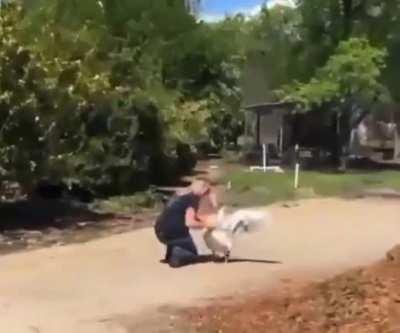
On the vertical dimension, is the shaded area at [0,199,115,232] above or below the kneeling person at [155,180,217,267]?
below

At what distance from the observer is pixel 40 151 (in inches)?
788

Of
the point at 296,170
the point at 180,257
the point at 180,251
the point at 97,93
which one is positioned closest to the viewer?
the point at 180,257

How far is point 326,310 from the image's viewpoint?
350 inches

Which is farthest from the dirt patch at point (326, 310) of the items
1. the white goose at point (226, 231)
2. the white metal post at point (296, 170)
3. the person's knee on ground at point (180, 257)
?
the white metal post at point (296, 170)

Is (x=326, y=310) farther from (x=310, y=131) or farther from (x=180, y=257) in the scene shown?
(x=310, y=131)

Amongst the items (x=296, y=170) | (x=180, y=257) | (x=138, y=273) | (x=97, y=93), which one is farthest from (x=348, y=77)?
(x=138, y=273)

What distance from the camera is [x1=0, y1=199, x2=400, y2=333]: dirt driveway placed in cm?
1051

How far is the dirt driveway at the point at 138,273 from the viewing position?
34.5 feet

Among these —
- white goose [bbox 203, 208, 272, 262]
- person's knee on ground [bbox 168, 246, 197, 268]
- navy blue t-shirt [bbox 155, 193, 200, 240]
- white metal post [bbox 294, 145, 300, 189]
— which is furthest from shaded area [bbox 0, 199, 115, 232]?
white metal post [bbox 294, 145, 300, 189]

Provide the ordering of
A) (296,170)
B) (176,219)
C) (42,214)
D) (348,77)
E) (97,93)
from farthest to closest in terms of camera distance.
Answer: (348,77), (296,170), (42,214), (97,93), (176,219)

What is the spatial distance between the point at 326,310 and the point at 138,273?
500 centimetres

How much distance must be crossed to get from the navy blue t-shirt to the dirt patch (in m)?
3.86

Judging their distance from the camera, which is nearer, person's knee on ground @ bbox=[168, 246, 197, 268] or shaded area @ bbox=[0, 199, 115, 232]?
person's knee on ground @ bbox=[168, 246, 197, 268]

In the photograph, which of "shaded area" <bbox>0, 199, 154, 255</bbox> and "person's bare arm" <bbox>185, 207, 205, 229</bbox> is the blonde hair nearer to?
"person's bare arm" <bbox>185, 207, 205, 229</bbox>
